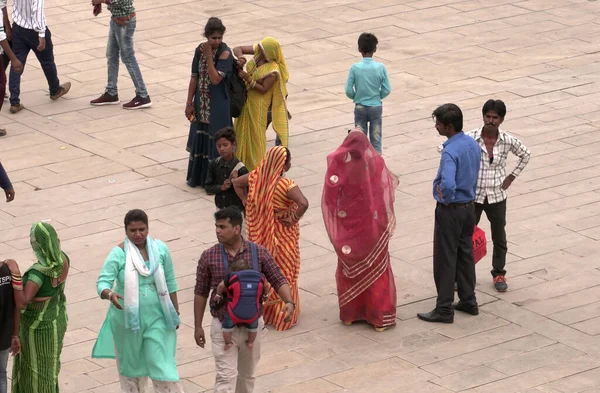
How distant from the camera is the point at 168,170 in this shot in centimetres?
1366

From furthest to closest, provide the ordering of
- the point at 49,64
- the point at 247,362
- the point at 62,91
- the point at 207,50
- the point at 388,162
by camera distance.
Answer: the point at 62,91 → the point at 49,64 → the point at 388,162 → the point at 207,50 → the point at 247,362

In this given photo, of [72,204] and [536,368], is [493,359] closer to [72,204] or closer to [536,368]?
[536,368]

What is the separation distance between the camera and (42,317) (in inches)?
328

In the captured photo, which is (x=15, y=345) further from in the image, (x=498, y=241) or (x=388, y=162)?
(x=388, y=162)

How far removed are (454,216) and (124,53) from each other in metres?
6.39

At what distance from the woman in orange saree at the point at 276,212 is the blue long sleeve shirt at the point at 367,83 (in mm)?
3251

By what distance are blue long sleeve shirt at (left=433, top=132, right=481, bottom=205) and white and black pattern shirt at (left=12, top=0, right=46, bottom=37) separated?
268 inches

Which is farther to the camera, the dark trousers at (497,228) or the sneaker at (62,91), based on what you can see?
the sneaker at (62,91)

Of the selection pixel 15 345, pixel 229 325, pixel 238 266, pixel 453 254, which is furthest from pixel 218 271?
pixel 453 254

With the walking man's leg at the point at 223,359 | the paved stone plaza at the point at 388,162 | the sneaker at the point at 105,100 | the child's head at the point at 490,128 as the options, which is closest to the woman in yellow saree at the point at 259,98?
the paved stone plaza at the point at 388,162

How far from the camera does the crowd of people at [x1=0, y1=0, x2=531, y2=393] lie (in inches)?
324

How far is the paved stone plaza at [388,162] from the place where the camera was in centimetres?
957

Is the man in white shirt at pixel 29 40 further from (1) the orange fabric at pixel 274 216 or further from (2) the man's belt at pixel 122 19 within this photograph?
(1) the orange fabric at pixel 274 216

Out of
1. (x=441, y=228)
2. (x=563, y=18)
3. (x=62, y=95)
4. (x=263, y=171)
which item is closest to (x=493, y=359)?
(x=441, y=228)
